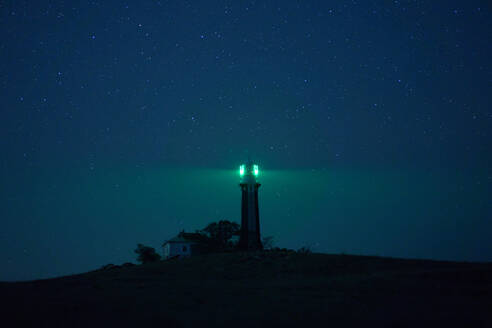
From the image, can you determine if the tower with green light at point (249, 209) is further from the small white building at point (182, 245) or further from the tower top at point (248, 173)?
the small white building at point (182, 245)

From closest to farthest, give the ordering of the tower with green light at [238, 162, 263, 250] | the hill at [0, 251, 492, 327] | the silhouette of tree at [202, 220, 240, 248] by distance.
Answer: the hill at [0, 251, 492, 327] < the tower with green light at [238, 162, 263, 250] < the silhouette of tree at [202, 220, 240, 248]

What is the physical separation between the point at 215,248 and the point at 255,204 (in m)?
7.48

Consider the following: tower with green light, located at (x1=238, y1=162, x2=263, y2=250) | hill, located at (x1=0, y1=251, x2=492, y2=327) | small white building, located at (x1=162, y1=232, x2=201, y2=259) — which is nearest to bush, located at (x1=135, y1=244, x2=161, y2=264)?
small white building, located at (x1=162, y1=232, x2=201, y2=259)

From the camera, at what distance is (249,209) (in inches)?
1615

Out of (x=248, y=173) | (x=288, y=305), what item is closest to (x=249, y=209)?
(x=248, y=173)

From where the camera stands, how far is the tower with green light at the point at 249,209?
4016 centimetres

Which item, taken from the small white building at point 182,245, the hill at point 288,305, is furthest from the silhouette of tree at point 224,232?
the hill at point 288,305

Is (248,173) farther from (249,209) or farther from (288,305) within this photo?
(288,305)

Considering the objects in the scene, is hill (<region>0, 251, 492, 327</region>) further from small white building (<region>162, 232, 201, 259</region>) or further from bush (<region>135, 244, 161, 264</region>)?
small white building (<region>162, 232, 201, 259</region>)

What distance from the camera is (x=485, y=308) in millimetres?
10945

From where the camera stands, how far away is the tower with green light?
40156mm

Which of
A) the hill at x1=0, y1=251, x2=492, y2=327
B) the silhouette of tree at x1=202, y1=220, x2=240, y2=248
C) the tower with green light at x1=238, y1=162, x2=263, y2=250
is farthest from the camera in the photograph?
the silhouette of tree at x1=202, y1=220, x2=240, y2=248

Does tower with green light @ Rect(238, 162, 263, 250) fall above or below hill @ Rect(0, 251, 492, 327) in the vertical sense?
above

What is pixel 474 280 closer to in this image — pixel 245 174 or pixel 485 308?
pixel 485 308
